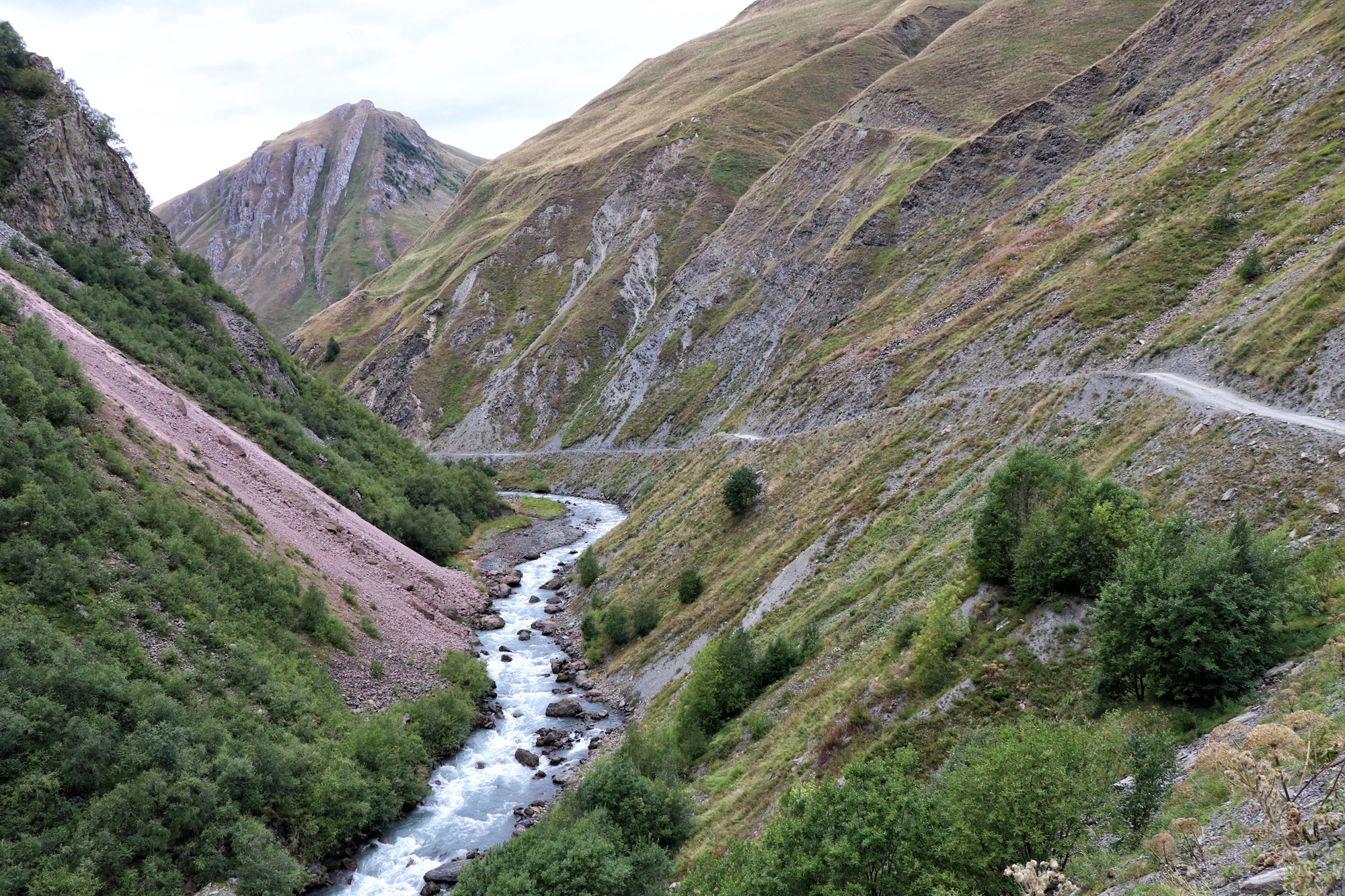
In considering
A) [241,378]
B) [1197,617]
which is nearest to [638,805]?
[1197,617]

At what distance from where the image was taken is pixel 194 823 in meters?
20.1

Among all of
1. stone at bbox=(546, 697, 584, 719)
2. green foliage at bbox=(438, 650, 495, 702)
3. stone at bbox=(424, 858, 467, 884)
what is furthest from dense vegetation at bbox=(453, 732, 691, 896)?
green foliage at bbox=(438, 650, 495, 702)

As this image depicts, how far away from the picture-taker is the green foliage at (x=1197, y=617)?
11.3 meters

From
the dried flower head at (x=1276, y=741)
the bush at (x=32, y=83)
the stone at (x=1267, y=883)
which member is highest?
the bush at (x=32, y=83)

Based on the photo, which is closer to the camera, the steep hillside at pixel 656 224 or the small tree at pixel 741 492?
the small tree at pixel 741 492

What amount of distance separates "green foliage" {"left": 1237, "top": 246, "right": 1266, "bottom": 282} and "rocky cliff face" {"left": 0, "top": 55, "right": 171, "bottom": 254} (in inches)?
2607

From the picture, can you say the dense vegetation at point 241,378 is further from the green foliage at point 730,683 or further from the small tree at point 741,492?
the green foliage at point 730,683

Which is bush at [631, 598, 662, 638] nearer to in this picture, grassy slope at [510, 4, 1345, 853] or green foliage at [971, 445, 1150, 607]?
grassy slope at [510, 4, 1345, 853]

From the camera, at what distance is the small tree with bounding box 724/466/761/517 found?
41.5m

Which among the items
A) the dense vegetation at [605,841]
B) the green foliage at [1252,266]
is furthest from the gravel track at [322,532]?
the green foliage at [1252,266]

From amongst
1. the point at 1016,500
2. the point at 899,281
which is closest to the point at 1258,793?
the point at 1016,500

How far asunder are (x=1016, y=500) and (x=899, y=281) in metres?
44.4

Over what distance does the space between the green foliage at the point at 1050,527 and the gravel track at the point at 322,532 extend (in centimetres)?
2720

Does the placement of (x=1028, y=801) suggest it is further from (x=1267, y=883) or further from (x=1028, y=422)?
(x=1028, y=422)
